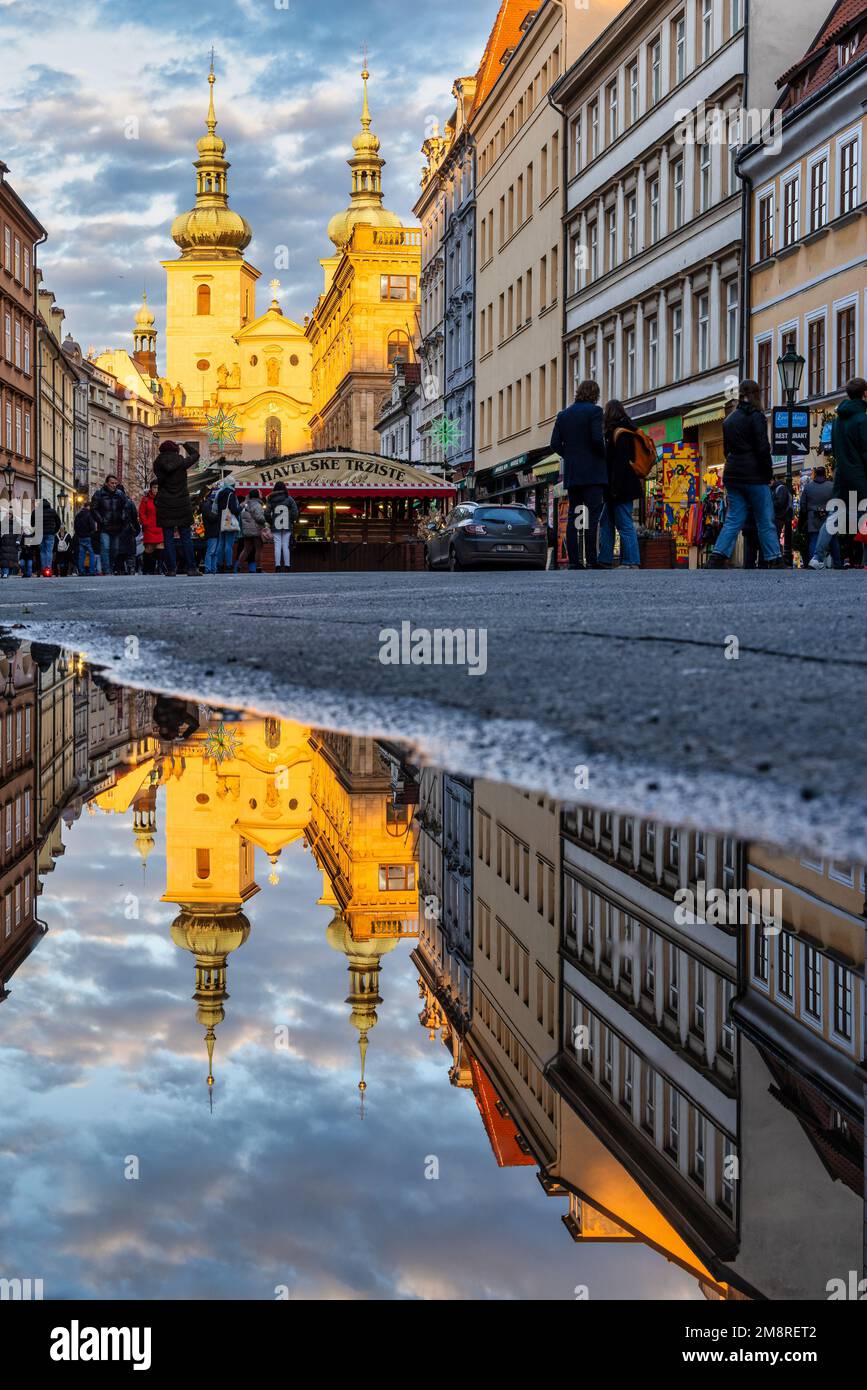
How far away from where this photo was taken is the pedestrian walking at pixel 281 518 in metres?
33.4

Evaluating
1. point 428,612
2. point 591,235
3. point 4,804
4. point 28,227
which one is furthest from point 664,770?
point 28,227

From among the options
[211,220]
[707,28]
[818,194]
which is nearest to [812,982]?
[818,194]

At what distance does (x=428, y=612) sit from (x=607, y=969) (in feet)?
23.2

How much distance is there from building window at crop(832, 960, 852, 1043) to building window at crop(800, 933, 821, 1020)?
20 mm

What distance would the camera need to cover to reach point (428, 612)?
917 cm

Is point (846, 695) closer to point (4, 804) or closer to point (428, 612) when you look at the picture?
point (4, 804)

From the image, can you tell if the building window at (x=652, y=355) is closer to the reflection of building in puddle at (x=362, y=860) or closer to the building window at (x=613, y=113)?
the building window at (x=613, y=113)

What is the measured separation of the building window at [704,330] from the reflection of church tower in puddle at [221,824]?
110 ft

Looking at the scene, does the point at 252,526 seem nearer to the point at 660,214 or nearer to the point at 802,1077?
the point at 660,214

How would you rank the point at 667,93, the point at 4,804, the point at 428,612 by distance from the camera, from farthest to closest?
the point at 667,93 → the point at 428,612 → the point at 4,804

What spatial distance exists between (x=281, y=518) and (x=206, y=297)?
125850mm

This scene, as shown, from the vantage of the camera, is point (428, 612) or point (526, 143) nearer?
point (428, 612)

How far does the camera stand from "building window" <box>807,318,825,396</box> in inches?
1188
